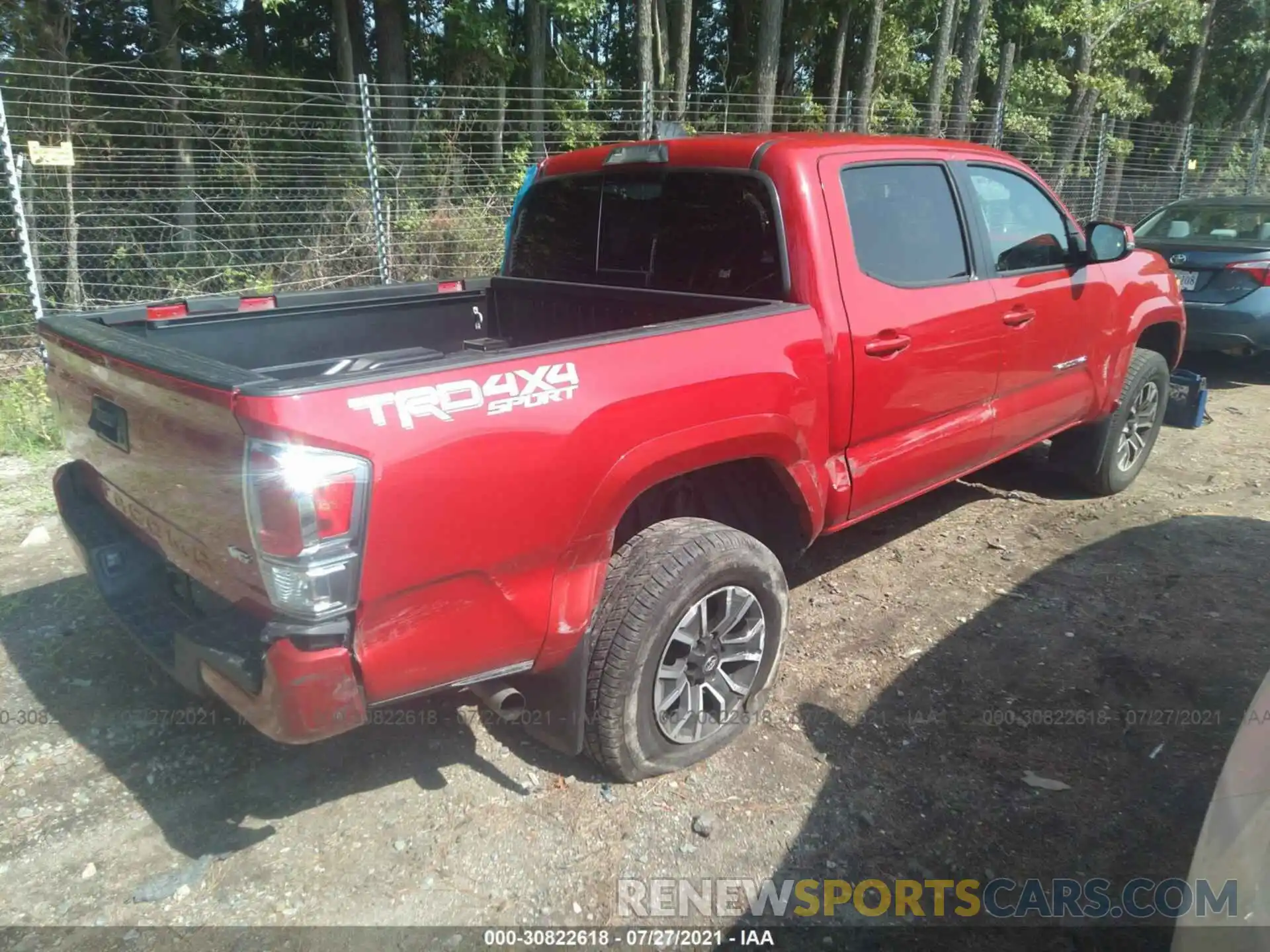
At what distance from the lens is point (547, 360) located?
2.35 meters

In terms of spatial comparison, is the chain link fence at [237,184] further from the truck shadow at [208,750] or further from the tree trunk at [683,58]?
the truck shadow at [208,750]

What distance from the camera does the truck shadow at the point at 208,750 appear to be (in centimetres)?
282

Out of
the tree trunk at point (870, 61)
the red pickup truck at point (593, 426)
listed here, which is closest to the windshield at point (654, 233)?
the red pickup truck at point (593, 426)

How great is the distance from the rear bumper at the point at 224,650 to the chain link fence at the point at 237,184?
16.1 ft

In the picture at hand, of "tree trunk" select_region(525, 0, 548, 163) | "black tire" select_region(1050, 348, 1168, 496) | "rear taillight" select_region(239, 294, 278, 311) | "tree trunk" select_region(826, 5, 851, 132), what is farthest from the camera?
"tree trunk" select_region(826, 5, 851, 132)

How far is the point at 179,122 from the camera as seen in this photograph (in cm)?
907

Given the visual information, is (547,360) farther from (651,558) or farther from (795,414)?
(795,414)

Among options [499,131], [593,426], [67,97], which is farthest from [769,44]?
[593,426]

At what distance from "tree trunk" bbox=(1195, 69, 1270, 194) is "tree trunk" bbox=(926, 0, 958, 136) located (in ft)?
30.2

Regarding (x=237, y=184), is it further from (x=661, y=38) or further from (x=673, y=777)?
(x=673, y=777)

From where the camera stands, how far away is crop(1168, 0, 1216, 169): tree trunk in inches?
845

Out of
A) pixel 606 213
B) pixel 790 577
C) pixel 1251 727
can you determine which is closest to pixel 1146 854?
pixel 1251 727

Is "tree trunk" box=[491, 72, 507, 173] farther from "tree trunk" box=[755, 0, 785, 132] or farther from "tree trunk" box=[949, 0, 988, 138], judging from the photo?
"tree trunk" box=[949, 0, 988, 138]

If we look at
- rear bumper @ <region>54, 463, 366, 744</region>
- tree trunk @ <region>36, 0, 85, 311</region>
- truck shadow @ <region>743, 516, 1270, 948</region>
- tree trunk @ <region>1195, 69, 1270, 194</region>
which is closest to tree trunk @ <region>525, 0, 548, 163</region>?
tree trunk @ <region>36, 0, 85, 311</region>
